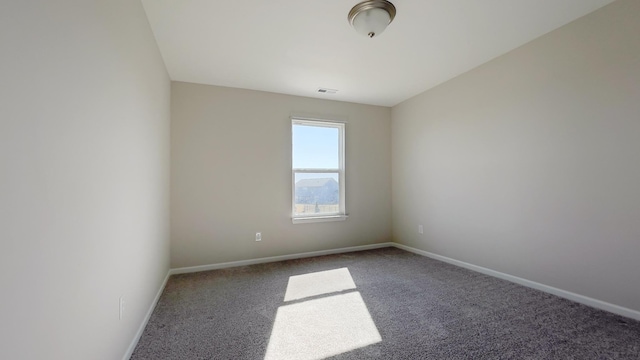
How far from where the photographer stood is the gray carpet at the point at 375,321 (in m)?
1.72

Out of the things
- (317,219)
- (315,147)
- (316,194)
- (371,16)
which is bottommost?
(317,219)

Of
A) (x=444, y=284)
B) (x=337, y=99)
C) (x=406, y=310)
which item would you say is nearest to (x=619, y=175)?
(x=444, y=284)

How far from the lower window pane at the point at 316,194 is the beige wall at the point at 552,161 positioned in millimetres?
1517

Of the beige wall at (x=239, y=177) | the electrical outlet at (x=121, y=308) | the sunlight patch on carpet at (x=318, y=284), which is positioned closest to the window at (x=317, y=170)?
the beige wall at (x=239, y=177)

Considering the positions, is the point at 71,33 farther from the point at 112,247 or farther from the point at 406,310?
the point at 406,310

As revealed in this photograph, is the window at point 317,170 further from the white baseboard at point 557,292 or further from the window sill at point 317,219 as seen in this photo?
the white baseboard at point 557,292

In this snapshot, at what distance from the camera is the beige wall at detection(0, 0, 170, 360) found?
2.45 feet

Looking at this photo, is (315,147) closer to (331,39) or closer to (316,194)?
(316,194)

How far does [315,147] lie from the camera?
412cm

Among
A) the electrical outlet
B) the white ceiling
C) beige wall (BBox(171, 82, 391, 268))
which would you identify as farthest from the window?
the electrical outlet

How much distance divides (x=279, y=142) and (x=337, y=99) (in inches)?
47.0

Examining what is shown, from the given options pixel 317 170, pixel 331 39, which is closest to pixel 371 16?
pixel 331 39

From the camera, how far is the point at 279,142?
3852mm

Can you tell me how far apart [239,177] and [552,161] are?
3528 mm
